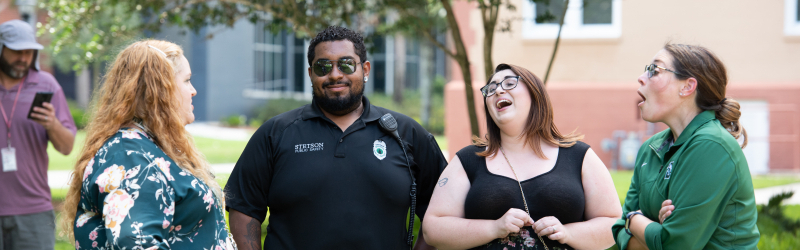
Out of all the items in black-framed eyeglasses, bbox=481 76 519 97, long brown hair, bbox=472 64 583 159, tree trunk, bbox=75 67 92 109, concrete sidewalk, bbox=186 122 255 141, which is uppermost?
black-framed eyeglasses, bbox=481 76 519 97

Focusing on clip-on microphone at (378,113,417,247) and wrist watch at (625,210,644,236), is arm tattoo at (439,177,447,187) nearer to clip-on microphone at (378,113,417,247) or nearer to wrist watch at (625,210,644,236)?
clip-on microphone at (378,113,417,247)

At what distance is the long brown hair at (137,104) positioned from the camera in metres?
2.38

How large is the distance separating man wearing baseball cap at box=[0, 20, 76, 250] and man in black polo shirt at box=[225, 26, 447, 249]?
2055mm

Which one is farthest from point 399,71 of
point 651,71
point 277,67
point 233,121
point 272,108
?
point 651,71

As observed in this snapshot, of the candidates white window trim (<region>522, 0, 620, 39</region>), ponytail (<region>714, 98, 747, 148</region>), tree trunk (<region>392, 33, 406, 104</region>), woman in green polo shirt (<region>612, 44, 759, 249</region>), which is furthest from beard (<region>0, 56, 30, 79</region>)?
tree trunk (<region>392, 33, 406, 104</region>)

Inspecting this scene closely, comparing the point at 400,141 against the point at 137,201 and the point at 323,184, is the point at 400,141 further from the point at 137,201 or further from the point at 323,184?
the point at 137,201

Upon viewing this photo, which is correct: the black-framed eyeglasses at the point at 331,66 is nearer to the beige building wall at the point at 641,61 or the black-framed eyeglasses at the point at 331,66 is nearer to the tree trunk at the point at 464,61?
the tree trunk at the point at 464,61

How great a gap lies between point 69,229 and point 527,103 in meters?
2.07

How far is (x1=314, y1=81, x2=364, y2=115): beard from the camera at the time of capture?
10.5ft

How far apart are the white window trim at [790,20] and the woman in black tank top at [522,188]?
400 inches

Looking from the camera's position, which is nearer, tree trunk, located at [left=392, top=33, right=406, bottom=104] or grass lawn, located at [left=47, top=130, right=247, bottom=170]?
grass lawn, located at [left=47, top=130, right=247, bottom=170]

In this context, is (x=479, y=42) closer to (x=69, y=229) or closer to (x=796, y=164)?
(x=796, y=164)

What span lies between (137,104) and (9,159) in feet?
8.26

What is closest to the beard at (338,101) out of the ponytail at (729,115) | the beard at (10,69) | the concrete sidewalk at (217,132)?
the ponytail at (729,115)
